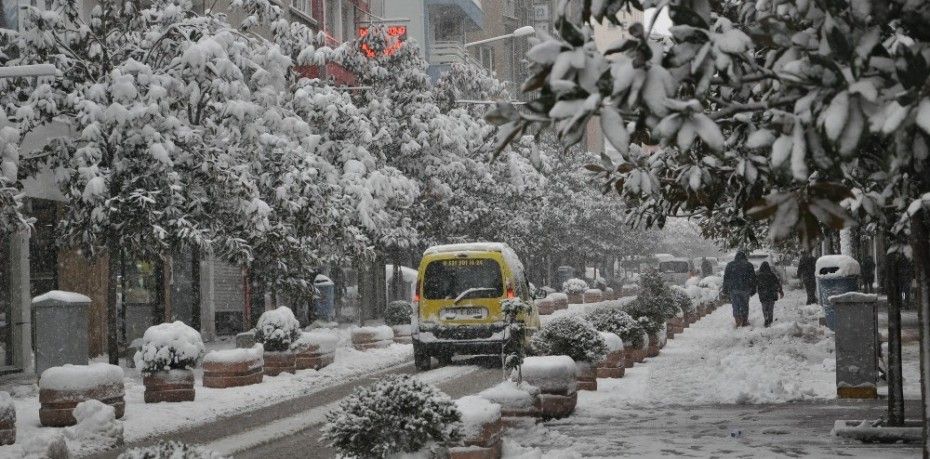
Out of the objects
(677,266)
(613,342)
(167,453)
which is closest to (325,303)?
(613,342)

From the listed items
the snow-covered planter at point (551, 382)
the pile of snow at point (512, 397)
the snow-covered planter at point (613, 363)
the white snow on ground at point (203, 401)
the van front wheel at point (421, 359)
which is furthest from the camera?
the van front wheel at point (421, 359)

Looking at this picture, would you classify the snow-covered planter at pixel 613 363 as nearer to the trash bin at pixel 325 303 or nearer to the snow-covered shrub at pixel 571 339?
the snow-covered shrub at pixel 571 339

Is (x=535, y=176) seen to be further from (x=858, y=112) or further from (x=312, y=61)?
(x=858, y=112)

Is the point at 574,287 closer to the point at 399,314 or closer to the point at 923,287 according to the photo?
the point at 399,314

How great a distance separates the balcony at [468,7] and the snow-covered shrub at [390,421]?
152 ft

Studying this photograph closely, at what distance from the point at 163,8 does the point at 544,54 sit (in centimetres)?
1570

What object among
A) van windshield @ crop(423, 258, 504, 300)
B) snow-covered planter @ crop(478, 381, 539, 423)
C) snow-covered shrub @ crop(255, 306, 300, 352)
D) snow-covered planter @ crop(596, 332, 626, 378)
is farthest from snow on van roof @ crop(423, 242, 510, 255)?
snow-covered planter @ crop(478, 381, 539, 423)

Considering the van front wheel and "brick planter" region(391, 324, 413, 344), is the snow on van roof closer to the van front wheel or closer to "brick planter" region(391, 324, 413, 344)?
the van front wheel

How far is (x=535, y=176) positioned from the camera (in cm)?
3966

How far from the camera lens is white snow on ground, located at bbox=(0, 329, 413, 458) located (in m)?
12.4

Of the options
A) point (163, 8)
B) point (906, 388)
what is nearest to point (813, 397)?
point (906, 388)

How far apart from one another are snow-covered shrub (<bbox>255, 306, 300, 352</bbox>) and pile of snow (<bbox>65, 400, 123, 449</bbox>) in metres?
6.80

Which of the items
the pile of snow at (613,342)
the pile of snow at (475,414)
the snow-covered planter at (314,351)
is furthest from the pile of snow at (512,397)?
the snow-covered planter at (314,351)

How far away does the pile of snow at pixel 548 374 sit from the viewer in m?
11.7
